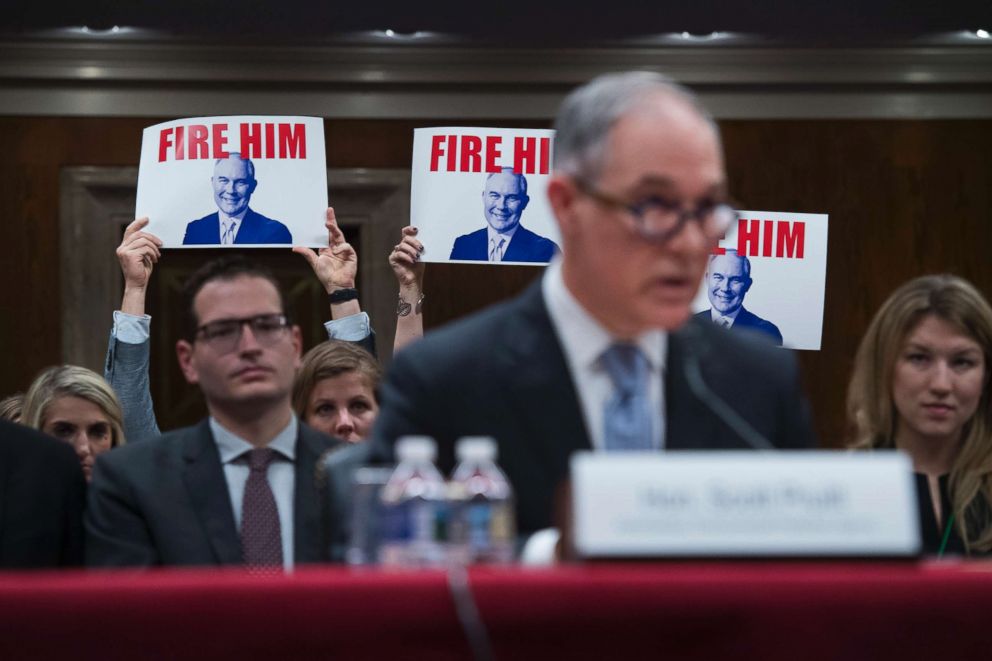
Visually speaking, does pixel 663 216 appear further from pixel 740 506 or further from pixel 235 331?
pixel 235 331

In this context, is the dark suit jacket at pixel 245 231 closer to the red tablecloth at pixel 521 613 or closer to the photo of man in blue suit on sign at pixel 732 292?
the photo of man in blue suit on sign at pixel 732 292

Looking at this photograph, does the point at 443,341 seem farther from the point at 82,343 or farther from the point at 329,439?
the point at 82,343

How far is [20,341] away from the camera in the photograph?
7.05 meters

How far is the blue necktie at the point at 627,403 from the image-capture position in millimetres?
1738

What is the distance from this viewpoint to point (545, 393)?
1.73 meters

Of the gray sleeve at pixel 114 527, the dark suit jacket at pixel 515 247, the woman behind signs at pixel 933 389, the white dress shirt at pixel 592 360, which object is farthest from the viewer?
the dark suit jacket at pixel 515 247

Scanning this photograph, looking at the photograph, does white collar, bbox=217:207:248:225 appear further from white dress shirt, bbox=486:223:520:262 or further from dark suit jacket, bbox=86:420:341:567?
dark suit jacket, bbox=86:420:341:567

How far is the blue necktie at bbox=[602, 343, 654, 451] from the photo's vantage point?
5.70 ft

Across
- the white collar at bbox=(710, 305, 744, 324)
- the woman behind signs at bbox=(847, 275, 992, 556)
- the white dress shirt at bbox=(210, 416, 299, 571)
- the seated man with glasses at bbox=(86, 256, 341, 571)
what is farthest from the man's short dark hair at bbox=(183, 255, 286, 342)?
the white collar at bbox=(710, 305, 744, 324)

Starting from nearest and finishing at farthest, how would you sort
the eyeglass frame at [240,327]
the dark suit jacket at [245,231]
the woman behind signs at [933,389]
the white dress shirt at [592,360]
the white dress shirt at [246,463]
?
1. the white dress shirt at [592,360]
2. the white dress shirt at [246,463]
3. the eyeglass frame at [240,327]
4. the woman behind signs at [933,389]
5. the dark suit jacket at [245,231]

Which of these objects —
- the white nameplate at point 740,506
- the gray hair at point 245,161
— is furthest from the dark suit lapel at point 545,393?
the gray hair at point 245,161

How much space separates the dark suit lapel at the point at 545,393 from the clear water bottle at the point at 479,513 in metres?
0.16

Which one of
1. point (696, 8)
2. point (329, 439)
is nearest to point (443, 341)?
point (329, 439)

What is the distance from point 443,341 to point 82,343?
5580 millimetres
